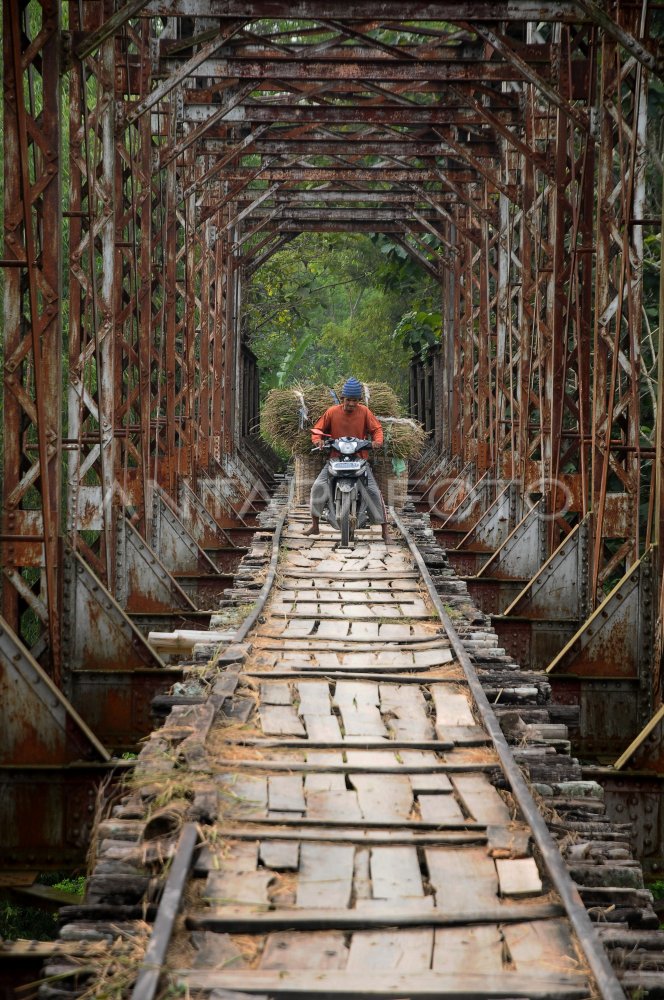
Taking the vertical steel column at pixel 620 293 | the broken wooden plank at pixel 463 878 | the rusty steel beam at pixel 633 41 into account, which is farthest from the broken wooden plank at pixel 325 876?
the rusty steel beam at pixel 633 41

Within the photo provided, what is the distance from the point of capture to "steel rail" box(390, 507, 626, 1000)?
Result: 392 cm

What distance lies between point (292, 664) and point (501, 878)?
12.2ft

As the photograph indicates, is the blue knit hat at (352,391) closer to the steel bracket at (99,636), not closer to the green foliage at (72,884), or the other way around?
the steel bracket at (99,636)

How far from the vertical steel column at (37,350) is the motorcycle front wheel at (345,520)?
18.7 ft

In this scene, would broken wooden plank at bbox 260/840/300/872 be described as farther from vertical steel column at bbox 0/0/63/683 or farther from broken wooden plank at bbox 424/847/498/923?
vertical steel column at bbox 0/0/63/683

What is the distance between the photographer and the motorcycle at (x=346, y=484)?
14.6 metres

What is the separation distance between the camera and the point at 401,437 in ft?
59.0

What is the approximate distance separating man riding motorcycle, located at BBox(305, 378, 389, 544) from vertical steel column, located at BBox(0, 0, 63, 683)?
20.3 feet

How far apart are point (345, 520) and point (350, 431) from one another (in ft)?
4.03

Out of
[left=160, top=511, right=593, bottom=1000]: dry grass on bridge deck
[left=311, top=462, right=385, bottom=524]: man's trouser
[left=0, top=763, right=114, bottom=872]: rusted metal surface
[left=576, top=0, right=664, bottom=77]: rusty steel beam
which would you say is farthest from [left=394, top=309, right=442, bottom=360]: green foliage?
[left=0, top=763, right=114, bottom=872]: rusted metal surface

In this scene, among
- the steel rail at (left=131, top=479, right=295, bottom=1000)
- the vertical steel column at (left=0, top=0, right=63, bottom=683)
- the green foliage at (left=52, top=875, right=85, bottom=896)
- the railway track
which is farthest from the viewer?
the green foliage at (left=52, top=875, right=85, bottom=896)

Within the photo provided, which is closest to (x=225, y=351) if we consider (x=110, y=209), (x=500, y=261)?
(x=500, y=261)

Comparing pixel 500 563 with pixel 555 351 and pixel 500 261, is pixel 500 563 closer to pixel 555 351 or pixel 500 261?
pixel 555 351

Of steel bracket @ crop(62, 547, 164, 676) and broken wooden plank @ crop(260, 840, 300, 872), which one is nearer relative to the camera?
broken wooden plank @ crop(260, 840, 300, 872)
